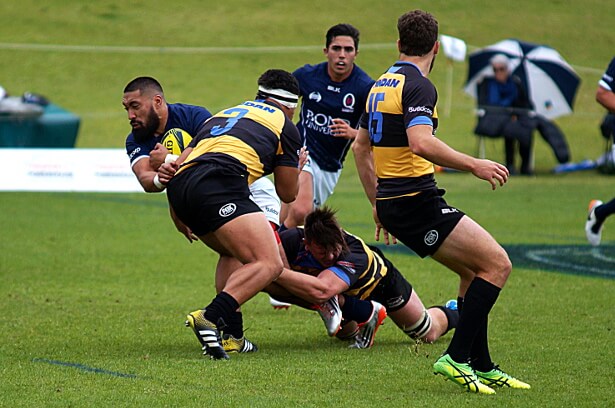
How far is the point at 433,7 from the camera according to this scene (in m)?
41.3

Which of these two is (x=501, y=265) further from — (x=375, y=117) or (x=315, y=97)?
(x=315, y=97)

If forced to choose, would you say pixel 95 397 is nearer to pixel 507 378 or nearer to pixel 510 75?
pixel 507 378

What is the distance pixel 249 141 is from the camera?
7.00 meters

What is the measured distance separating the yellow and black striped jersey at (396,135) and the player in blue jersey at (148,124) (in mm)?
1650

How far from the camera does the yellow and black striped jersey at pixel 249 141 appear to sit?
6934 millimetres

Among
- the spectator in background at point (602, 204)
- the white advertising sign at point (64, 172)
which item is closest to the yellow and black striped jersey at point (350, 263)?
the spectator in background at point (602, 204)

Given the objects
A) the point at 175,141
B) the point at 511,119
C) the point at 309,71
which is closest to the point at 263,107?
the point at 175,141

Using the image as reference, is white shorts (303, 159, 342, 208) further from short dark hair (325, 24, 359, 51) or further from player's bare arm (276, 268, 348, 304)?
player's bare arm (276, 268, 348, 304)

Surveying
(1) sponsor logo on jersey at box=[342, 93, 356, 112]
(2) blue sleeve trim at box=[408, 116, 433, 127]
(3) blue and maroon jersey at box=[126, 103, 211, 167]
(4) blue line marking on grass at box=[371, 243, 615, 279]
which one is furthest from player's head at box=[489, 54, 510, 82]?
(2) blue sleeve trim at box=[408, 116, 433, 127]

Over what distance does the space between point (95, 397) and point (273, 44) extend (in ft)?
103

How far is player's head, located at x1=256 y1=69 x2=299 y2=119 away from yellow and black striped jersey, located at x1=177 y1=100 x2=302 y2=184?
0.36 feet

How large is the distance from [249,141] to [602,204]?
19.8 ft

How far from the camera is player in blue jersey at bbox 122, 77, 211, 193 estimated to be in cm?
732

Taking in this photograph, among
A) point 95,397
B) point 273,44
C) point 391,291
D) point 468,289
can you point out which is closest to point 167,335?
point 391,291
